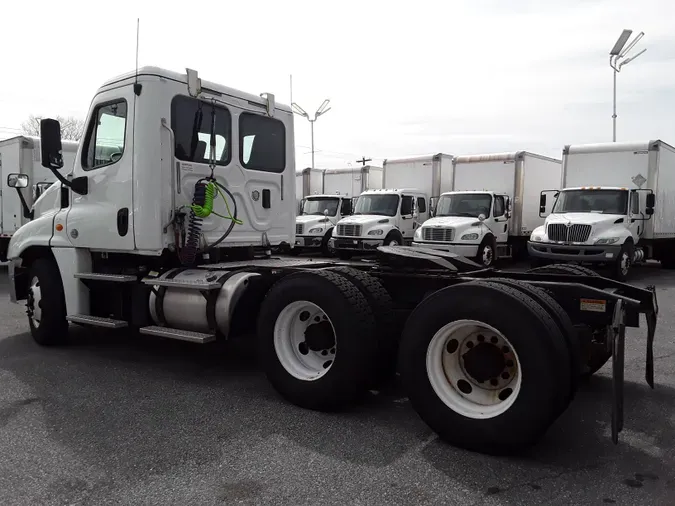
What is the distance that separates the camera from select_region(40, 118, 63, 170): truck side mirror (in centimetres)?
565

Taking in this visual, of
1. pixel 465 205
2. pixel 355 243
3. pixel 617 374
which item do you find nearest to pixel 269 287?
pixel 617 374

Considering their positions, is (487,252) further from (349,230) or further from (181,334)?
(181,334)

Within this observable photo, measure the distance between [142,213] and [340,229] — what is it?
42.1ft

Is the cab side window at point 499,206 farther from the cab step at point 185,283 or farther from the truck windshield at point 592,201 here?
the cab step at point 185,283

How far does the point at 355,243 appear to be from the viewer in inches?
699

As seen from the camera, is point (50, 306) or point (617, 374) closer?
point (617, 374)

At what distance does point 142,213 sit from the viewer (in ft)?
18.2

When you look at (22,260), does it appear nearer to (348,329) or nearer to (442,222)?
(348,329)

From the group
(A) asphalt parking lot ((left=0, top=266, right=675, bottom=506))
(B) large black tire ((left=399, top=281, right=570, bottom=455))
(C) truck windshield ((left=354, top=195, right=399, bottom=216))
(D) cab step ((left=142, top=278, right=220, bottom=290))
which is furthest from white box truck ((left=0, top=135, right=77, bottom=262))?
(B) large black tire ((left=399, top=281, right=570, bottom=455))

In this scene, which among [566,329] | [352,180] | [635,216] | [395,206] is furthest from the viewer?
[352,180]

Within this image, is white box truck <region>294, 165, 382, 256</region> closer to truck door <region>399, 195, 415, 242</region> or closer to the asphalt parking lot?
truck door <region>399, 195, 415, 242</region>

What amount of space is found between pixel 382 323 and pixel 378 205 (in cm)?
1466

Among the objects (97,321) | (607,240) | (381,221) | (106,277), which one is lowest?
(97,321)

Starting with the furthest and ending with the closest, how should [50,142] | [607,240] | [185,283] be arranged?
[607,240] → [50,142] → [185,283]
